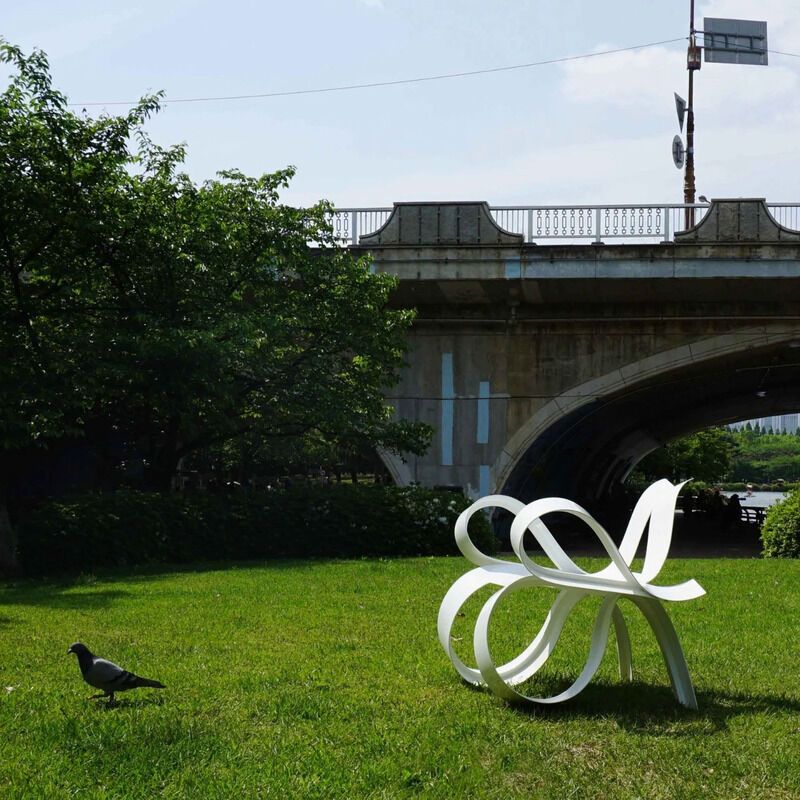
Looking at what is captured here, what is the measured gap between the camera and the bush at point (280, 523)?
55.8ft

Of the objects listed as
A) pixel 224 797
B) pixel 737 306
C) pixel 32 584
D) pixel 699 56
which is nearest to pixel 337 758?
pixel 224 797

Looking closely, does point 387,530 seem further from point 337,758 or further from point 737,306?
point 337,758

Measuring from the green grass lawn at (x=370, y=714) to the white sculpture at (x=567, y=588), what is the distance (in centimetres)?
24

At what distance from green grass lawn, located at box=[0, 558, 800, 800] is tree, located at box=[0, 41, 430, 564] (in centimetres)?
621

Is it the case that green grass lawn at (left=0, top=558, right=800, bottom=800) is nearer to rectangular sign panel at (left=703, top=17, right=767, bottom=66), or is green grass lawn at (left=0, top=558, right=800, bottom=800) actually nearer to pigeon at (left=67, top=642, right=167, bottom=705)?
pigeon at (left=67, top=642, right=167, bottom=705)

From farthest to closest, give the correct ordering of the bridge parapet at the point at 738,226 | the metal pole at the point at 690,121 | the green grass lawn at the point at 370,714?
1. the metal pole at the point at 690,121
2. the bridge parapet at the point at 738,226
3. the green grass lawn at the point at 370,714

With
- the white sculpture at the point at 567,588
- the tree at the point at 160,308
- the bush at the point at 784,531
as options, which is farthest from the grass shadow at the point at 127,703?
the bush at the point at 784,531

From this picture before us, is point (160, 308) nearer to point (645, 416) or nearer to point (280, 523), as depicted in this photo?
point (280, 523)

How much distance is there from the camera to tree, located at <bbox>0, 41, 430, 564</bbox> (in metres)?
15.8

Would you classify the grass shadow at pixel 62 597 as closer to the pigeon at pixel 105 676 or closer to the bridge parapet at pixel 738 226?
the pigeon at pixel 105 676

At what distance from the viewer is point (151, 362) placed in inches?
663

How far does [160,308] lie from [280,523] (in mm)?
4096

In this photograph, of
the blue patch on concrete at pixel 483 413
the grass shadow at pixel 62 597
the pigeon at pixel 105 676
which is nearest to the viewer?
the pigeon at pixel 105 676

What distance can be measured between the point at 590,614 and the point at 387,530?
831cm
